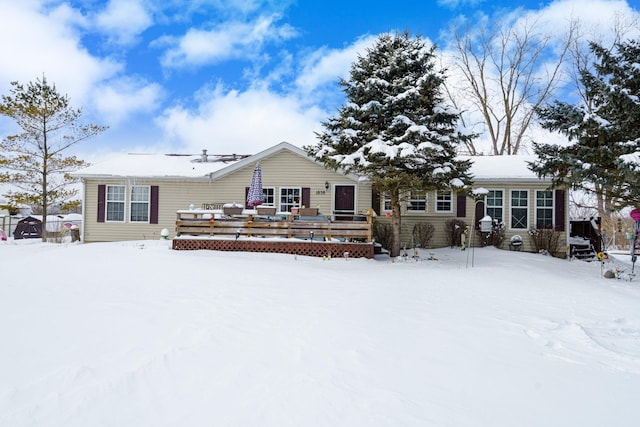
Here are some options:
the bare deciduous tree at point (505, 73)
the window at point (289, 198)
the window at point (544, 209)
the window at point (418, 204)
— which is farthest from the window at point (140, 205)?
the bare deciduous tree at point (505, 73)

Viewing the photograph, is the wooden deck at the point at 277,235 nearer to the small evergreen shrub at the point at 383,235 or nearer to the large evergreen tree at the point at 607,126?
the small evergreen shrub at the point at 383,235

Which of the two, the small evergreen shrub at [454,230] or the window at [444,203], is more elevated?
the window at [444,203]

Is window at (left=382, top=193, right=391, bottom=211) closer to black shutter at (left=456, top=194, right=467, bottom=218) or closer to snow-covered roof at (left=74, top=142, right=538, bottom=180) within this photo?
black shutter at (left=456, top=194, right=467, bottom=218)

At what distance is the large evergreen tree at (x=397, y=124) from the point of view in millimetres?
10641

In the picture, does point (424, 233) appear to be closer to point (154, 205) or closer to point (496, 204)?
point (496, 204)

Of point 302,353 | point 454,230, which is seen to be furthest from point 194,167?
point 302,353

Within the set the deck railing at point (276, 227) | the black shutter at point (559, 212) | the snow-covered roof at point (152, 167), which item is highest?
the snow-covered roof at point (152, 167)

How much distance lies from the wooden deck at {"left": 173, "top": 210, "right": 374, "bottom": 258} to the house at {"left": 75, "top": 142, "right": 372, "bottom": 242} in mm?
2802

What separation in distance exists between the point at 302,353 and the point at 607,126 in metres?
9.72

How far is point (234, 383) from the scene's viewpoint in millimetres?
3045

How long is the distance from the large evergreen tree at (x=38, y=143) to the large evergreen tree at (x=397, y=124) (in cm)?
1356

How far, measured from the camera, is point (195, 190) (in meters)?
14.3

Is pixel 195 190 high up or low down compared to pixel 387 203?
up

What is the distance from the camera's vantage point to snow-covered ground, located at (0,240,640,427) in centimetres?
267
